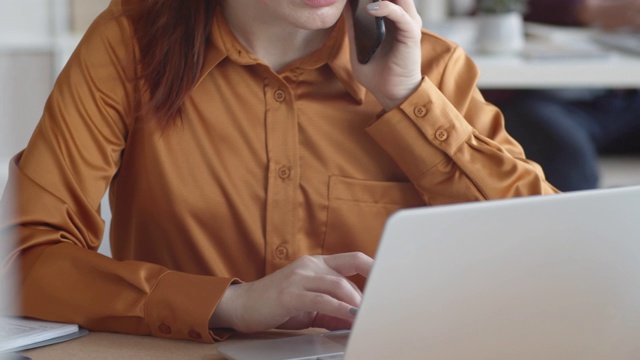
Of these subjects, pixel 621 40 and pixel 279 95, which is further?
pixel 621 40

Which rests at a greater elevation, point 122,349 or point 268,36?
point 268,36

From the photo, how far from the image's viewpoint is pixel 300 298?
1.01 m

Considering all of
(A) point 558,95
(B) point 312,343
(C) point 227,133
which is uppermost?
(C) point 227,133

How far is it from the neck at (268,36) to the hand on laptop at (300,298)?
1.23 ft

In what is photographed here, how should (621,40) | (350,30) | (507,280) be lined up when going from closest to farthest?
1. (507,280)
2. (350,30)
3. (621,40)

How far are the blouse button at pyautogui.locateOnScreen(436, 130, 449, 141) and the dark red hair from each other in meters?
0.32

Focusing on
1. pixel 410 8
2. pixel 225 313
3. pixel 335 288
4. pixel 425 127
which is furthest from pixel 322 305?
pixel 410 8

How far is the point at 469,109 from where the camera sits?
1371 millimetres

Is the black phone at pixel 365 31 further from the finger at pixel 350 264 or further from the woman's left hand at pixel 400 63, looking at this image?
the finger at pixel 350 264

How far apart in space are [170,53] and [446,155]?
0.37 metres

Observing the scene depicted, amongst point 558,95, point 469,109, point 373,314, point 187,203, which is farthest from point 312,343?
point 558,95

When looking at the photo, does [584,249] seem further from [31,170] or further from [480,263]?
[31,170]

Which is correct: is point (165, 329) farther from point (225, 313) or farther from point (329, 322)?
point (329, 322)

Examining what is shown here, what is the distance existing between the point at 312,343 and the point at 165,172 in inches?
16.0
